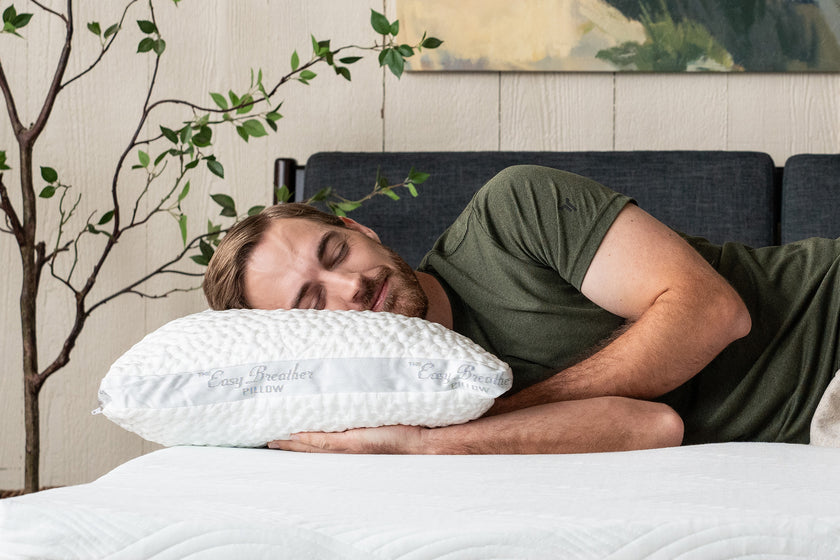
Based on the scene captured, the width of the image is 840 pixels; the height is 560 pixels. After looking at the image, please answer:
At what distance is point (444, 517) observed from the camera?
65cm

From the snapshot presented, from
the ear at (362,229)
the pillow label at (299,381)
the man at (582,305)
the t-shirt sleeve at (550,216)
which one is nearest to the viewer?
the pillow label at (299,381)

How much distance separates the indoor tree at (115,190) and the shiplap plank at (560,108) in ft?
0.90

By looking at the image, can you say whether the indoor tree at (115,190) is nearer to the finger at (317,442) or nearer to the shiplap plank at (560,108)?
the shiplap plank at (560,108)

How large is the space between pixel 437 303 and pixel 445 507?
2.16 feet

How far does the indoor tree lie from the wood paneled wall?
0.02 metres

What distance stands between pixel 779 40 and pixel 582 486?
161 centimetres

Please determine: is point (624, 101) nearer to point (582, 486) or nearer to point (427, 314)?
point (427, 314)

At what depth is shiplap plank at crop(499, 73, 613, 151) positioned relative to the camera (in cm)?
201

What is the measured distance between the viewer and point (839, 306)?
1223mm

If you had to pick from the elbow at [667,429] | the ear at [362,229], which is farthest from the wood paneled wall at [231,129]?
the elbow at [667,429]

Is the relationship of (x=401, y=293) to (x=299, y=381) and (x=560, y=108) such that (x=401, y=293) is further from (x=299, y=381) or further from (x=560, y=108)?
(x=560, y=108)

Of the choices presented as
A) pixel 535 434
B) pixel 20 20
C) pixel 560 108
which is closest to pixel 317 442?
pixel 535 434

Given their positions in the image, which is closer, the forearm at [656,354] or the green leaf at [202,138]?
the forearm at [656,354]

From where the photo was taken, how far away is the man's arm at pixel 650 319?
1077mm
